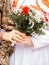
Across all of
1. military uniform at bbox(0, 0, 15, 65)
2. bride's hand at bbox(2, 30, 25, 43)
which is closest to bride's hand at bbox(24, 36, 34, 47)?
bride's hand at bbox(2, 30, 25, 43)

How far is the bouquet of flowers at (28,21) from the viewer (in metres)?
1.74

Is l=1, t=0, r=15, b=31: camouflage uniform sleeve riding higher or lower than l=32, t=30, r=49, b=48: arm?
higher

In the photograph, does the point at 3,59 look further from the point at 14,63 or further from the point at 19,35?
the point at 19,35

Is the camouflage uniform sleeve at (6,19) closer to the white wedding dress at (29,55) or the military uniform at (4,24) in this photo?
the military uniform at (4,24)

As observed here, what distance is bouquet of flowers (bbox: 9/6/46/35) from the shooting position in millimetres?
1735

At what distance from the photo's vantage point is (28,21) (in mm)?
1748

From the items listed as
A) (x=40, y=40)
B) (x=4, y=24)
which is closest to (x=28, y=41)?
(x=40, y=40)

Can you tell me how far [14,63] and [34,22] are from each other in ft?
1.25

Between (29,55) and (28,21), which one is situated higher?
(28,21)

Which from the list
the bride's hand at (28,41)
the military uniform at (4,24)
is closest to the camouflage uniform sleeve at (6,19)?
the military uniform at (4,24)

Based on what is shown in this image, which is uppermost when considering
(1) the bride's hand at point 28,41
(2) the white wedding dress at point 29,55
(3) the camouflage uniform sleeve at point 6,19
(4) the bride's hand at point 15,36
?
(3) the camouflage uniform sleeve at point 6,19

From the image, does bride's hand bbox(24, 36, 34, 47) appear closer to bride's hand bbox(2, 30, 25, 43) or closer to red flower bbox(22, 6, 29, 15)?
bride's hand bbox(2, 30, 25, 43)

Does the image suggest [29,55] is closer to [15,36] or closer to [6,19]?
[15,36]

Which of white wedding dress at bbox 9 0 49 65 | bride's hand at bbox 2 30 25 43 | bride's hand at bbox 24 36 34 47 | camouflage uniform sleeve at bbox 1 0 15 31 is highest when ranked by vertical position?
camouflage uniform sleeve at bbox 1 0 15 31
